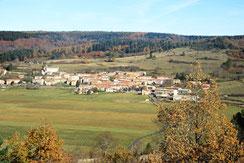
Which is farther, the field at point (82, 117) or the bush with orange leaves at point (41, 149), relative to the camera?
the field at point (82, 117)

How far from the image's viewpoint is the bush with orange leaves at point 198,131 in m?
11.8

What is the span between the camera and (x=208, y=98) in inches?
551

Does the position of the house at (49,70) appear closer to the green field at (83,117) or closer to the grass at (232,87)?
the green field at (83,117)

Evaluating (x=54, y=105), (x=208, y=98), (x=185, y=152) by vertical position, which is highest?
(x=208, y=98)

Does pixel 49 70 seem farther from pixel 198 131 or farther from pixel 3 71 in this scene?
pixel 198 131

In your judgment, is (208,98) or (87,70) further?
(87,70)

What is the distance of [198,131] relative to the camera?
12695 millimetres

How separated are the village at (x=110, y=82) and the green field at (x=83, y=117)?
15.4 m

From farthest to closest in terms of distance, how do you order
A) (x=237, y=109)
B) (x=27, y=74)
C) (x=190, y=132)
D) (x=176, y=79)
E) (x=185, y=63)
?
(x=185, y=63) < (x=27, y=74) < (x=176, y=79) < (x=237, y=109) < (x=190, y=132)

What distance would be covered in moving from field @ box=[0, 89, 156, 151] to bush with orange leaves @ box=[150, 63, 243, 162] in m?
18.7

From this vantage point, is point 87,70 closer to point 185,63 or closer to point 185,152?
point 185,63

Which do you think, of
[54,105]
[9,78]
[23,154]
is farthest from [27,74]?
[23,154]

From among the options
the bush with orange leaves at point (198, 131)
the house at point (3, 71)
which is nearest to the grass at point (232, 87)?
the bush with orange leaves at point (198, 131)

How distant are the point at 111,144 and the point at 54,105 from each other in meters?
33.8
